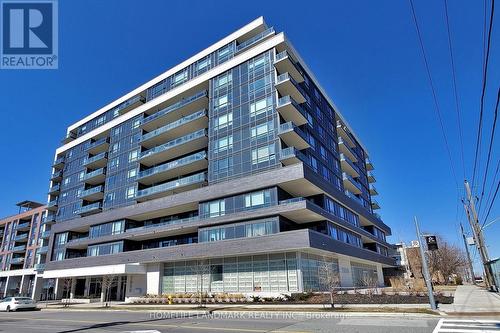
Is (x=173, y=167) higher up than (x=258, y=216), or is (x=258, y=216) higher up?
(x=173, y=167)

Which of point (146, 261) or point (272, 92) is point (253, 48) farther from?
point (146, 261)

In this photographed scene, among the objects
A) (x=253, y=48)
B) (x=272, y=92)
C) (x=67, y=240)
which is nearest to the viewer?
(x=272, y=92)

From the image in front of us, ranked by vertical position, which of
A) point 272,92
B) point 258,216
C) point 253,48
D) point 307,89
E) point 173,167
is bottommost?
point 258,216

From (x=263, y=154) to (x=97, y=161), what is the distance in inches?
1406

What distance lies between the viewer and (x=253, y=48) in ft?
142

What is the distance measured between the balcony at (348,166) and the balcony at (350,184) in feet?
6.19

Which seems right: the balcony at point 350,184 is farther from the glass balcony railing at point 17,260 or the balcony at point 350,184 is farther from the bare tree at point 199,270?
the glass balcony railing at point 17,260

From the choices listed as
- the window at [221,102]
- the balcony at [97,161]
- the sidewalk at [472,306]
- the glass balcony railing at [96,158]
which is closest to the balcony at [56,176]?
the balcony at [97,161]

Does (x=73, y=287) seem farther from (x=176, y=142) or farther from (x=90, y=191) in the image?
(x=176, y=142)

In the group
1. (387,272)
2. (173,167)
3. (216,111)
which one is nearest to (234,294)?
(173,167)

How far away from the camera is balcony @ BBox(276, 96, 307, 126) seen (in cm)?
3828

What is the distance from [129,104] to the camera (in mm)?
59656

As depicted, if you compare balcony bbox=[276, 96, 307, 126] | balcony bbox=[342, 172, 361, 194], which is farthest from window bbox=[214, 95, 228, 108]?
balcony bbox=[342, 172, 361, 194]

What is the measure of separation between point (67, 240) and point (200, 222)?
32.4m
